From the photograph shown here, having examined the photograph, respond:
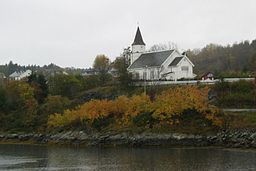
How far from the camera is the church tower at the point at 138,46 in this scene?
87.5m

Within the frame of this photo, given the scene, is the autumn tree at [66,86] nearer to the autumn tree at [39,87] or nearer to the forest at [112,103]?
the forest at [112,103]

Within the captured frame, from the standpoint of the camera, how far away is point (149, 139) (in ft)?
176

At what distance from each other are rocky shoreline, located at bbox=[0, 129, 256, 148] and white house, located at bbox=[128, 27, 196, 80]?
23.1 meters

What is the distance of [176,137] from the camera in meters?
52.1

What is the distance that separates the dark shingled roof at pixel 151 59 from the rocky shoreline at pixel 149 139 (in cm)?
2492

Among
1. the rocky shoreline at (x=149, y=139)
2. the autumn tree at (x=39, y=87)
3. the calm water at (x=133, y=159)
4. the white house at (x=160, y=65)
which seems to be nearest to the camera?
the calm water at (x=133, y=159)

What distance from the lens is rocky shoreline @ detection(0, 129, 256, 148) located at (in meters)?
48.2

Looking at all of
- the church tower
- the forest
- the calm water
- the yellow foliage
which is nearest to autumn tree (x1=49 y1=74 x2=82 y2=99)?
the forest

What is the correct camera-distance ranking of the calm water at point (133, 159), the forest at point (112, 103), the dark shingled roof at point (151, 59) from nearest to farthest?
the calm water at point (133, 159) → the forest at point (112, 103) → the dark shingled roof at point (151, 59)

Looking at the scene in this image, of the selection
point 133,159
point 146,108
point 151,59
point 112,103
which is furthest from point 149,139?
point 151,59

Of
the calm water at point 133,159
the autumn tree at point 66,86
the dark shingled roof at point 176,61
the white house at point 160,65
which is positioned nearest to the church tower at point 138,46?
the white house at point 160,65

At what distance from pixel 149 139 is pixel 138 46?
36.5 meters

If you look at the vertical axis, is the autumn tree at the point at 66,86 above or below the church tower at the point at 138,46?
below

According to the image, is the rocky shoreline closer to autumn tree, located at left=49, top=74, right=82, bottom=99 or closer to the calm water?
the calm water
